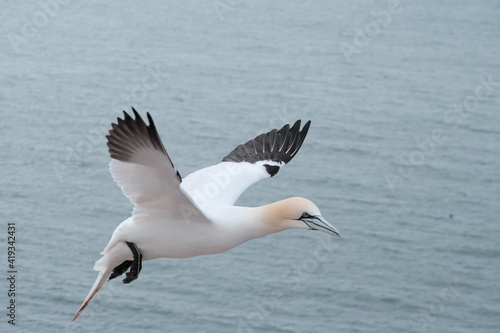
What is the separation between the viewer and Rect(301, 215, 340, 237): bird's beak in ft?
30.8

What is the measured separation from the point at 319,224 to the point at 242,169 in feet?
8.75

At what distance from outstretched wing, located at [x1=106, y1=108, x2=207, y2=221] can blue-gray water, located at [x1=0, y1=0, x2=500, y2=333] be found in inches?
970

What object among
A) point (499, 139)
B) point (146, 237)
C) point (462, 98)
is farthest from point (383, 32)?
point (146, 237)

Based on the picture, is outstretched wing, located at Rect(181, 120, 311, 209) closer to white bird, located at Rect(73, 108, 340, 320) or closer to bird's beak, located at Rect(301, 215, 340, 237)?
white bird, located at Rect(73, 108, 340, 320)

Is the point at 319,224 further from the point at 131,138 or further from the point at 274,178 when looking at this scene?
the point at 274,178

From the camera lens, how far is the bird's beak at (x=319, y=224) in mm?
9375

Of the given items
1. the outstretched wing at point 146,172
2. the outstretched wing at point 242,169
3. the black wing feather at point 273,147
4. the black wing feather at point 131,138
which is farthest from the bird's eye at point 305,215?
the black wing feather at point 273,147

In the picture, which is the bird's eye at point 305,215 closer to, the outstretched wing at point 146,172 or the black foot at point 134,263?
the outstretched wing at point 146,172

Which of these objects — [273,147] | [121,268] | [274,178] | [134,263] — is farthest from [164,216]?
[274,178]

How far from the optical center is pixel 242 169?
39.2 feet

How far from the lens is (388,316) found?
118ft

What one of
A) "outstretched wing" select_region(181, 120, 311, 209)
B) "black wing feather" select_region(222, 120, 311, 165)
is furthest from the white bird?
"black wing feather" select_region(222, 120, 311, 165)

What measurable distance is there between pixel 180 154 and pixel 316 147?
4.98m

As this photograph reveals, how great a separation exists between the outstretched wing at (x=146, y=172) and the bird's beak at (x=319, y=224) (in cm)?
96
